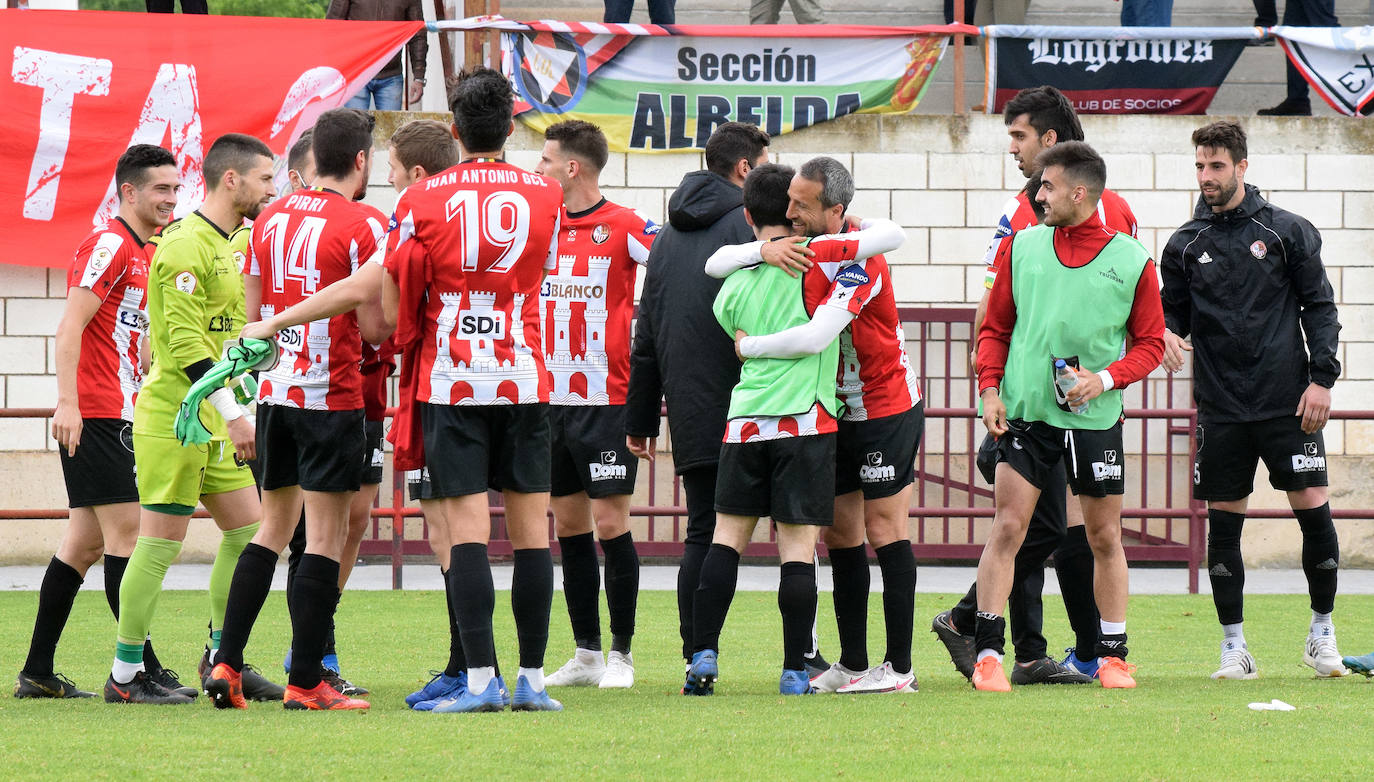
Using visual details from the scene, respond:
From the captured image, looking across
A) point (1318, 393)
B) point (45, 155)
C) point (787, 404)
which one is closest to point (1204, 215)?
point (1318, 393)

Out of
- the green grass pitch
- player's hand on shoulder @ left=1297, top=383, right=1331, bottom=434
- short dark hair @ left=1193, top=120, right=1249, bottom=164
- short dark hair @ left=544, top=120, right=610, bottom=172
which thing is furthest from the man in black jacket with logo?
player's hand on shoulder @ left=1297, top=383, right=1331, bottom=434

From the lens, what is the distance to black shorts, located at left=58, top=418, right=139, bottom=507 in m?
5.85

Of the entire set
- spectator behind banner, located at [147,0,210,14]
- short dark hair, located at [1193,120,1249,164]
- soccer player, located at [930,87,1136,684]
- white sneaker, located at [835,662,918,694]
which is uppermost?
spectator behind banner, located at [147,0,210,14]

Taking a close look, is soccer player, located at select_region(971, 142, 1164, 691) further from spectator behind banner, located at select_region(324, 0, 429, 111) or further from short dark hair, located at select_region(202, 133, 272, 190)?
spectator behind banner, located at select_region(324, 0, 429, 111)

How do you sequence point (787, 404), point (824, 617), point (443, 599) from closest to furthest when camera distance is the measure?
1. point (787, 404)
2. point (824, 617)
3. point (443, 599)

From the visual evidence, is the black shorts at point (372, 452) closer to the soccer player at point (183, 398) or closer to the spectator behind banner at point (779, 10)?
the soccer player at point (183, 398)

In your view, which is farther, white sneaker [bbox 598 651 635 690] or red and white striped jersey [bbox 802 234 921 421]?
white sneaker [bbox 598 651 635 690]

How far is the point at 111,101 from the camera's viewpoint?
11227mm

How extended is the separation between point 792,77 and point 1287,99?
395 centimetres

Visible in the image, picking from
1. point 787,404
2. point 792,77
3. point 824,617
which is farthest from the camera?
point 792,77

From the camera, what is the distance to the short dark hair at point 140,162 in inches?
230

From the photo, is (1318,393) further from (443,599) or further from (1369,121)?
(1369,121)

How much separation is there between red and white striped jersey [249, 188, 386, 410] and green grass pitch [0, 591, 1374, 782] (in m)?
1.03

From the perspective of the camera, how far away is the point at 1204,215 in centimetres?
646
